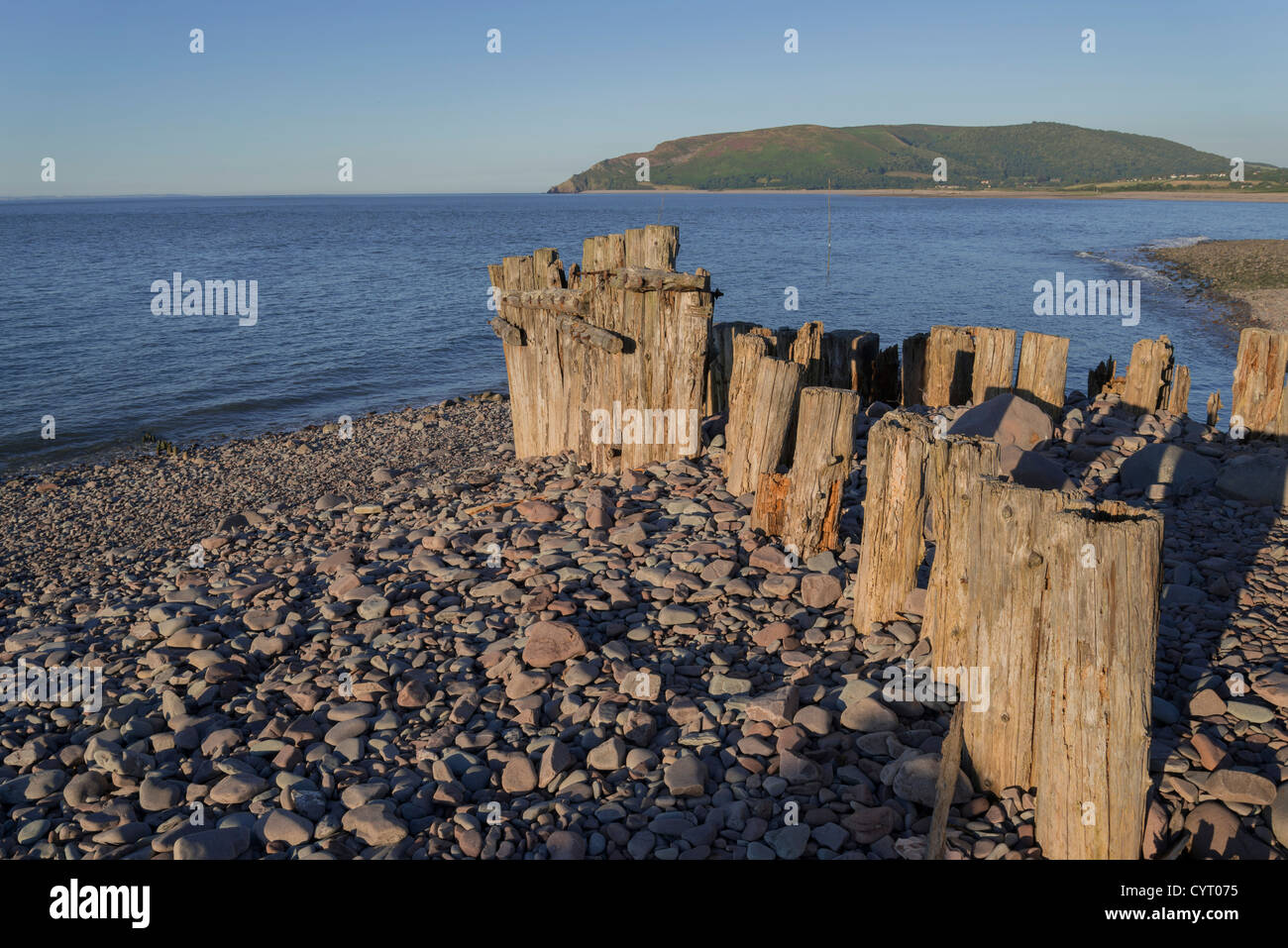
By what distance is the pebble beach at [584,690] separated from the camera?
4.32m

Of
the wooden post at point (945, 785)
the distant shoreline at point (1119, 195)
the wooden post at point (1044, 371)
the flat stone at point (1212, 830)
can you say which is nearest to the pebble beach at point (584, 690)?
the flat stone at point (1212, 830)

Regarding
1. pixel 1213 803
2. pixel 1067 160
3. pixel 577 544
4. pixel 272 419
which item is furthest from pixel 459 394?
pixel 1067 160

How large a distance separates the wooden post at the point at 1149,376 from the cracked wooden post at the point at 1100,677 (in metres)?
8.52

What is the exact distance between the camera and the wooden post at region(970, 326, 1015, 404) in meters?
10.7

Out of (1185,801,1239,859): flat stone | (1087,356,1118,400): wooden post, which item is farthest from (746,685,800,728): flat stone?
(1087,356,1118,400): wooden post

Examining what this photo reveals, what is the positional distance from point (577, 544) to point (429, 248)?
224ft

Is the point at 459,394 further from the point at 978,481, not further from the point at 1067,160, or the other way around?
the point at 1067,160

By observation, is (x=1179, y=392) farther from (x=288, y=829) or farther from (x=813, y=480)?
(x=288, y=829)

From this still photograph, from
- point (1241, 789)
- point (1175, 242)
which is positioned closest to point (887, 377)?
point (1241, 789)

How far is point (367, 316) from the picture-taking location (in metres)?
34.2

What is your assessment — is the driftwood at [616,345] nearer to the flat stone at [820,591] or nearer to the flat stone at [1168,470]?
the flat stone at [820,591]

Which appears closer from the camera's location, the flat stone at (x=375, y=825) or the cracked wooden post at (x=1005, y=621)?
the cracked wooden post at (x=1005, y=621)

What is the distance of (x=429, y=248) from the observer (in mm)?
70750

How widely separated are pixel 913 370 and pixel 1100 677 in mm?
8215
